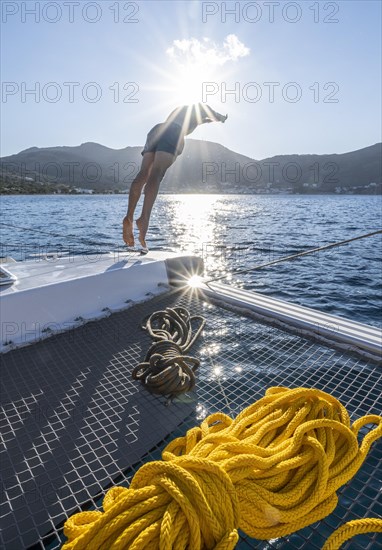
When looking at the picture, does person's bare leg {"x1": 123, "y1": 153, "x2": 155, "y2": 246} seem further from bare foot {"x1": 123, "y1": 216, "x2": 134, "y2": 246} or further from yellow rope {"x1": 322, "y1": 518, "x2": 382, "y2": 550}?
yellow rope {"x1": 322, "y1": 518, "x2": 382, "y2": 550}

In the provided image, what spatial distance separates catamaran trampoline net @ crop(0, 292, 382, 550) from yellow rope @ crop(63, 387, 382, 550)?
1.18 feet

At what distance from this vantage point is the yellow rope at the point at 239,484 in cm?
121

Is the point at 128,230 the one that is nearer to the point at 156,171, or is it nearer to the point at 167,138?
the point at 156,171

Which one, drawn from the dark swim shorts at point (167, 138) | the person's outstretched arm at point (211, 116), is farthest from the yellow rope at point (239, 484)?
the person's outstretched arm at point (211, 116)

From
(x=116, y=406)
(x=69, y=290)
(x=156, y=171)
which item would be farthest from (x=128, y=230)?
Answer: (x=116, y=406)

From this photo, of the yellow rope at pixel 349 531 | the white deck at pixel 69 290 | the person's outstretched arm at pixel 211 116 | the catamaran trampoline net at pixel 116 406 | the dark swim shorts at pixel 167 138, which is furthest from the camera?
the person's outstretched arm at pixel 211 116

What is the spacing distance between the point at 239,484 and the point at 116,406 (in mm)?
1314

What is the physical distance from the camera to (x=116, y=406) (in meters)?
2.55

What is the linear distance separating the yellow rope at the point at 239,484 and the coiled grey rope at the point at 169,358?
671mm

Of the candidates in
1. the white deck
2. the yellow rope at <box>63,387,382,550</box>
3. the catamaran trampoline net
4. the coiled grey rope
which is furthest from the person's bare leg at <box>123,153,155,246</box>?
the yellow rope at <box>63,387,382,550</box>

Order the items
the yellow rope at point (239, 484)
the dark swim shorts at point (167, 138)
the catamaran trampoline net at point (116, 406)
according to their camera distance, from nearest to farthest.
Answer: the yellow rope at point (239, 484) < the catamaran trampoline net at point (116, 406) < the dark swim shorts at point (167, 138)

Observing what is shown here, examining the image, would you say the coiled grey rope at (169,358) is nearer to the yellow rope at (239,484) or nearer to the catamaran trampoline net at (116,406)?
the catamaran trampoline net at (116,406)

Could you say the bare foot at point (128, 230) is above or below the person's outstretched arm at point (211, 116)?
below

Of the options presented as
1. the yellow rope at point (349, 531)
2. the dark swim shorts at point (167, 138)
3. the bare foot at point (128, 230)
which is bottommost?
the yellow rope at point (349, 531)
